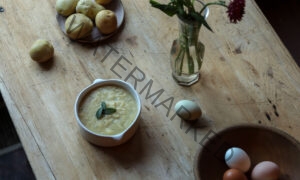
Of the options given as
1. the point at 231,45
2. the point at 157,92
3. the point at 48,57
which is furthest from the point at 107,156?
the point at 231,45

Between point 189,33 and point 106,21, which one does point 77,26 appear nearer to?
point 106,21

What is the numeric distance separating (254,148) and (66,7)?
596 mm

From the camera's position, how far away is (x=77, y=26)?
1.01 meters

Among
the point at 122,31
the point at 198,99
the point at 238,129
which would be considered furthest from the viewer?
the point at 122,31

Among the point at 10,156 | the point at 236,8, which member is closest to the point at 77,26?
the point at 236,8

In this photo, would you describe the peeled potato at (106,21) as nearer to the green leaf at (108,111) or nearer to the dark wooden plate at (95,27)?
the dark wooden plate at (95,27)

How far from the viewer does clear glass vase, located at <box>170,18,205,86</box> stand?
85 cm

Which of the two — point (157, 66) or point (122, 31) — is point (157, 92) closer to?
point (157, 66)

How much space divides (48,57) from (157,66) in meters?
0.27

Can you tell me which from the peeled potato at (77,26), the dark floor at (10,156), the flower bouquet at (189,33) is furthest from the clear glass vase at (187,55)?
the dark floor at (10,156)

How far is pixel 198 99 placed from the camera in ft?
3.12

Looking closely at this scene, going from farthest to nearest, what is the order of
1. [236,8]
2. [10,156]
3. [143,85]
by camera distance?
1. [10,156]
2. [143,85]
3. [236,8]

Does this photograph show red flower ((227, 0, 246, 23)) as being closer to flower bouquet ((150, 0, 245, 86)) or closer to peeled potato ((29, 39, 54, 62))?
flower bouquet ((150, 0, 245, 86))

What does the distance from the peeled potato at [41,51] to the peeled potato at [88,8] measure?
0.13 meters
